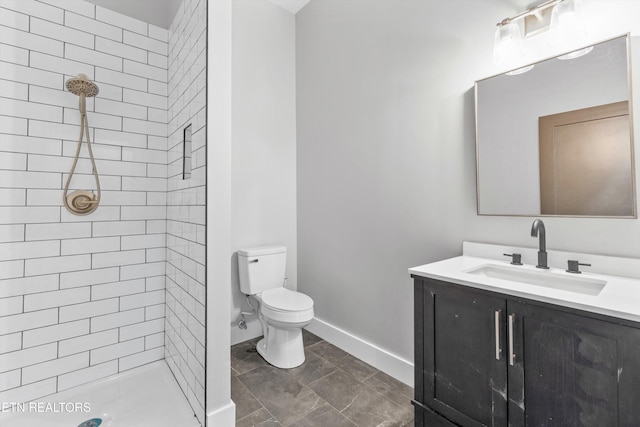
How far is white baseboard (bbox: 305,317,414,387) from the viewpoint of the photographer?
1944 mm

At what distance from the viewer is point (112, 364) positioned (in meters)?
1.95

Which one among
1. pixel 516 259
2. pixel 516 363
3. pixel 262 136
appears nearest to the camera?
pixel 516 363

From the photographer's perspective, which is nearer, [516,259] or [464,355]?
[464,355]

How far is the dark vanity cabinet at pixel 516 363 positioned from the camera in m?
Result: 0.86

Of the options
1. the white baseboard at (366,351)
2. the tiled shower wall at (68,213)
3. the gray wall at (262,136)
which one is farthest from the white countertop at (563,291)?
the tiled shower wall at (68,213)

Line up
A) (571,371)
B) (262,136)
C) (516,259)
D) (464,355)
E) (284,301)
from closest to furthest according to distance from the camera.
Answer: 1. (571,371)
2. (464,355)
3. (516,259)
4. (284,301)
5. (262,136)

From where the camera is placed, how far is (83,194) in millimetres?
1837

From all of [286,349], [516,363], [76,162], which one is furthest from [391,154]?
[76,162]

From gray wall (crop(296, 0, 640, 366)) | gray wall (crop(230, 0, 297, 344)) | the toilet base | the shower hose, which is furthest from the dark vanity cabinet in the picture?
the shower hose

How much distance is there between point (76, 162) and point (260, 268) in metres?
1.37

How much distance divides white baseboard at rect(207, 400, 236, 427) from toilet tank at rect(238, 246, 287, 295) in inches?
36.0

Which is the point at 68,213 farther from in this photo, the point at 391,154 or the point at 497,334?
the point at 497,334

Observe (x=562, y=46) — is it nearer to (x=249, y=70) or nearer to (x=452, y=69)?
(x=452, y=69)

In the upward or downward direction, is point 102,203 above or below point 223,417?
above
